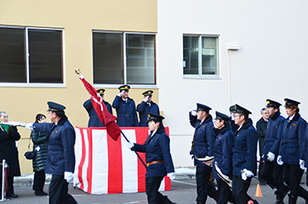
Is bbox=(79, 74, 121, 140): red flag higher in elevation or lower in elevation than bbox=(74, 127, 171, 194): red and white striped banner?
higher

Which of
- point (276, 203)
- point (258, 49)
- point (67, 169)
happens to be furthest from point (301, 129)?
point (258, 49)

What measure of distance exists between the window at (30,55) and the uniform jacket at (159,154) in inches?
288

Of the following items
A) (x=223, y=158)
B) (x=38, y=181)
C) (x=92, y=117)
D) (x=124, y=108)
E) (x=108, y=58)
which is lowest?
(x=38, y=181)

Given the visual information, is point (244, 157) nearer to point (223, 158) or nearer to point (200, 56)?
point (223, 158)

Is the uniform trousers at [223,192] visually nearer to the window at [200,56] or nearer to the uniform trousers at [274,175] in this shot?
the uniform trousers at [274,175]

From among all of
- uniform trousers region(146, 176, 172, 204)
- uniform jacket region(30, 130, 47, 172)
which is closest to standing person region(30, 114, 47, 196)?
uniform jacket region(30, 130, 47, 172)

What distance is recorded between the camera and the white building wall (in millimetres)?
15523

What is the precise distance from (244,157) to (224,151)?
17.9 inches

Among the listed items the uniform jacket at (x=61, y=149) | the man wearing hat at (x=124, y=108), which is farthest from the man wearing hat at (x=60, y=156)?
the man wearing hat at (x=124, y=108)

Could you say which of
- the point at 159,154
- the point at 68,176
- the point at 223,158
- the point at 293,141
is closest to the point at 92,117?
the point at 159,154

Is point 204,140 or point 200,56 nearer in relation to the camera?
point 204,140

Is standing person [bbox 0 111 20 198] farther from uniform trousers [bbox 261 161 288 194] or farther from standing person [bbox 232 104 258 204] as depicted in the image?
uniform trousers [bbox 261 161 288 194]

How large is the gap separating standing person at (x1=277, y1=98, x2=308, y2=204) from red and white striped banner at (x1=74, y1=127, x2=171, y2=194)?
3198 mm

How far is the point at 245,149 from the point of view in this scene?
25.1ft
